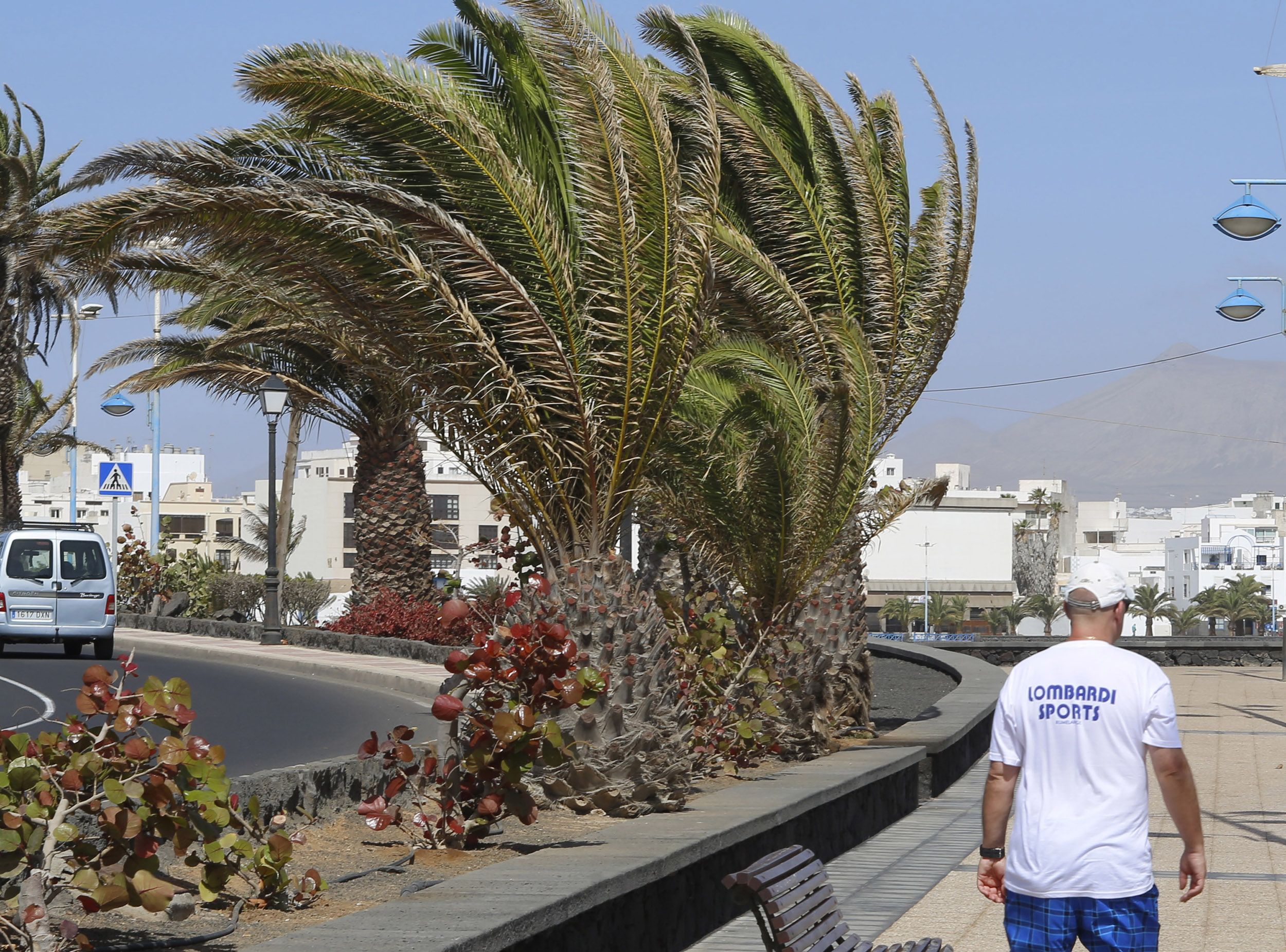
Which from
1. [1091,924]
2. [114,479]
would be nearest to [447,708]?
[1091,924]

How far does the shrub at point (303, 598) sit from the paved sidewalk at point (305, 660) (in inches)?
365

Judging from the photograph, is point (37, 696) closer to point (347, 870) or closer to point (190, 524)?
point (347, 870)

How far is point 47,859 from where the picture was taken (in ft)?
16.6

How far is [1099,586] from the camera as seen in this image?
4734 mm

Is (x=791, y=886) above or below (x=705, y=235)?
below

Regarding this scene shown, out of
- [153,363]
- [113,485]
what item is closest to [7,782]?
[153,363]

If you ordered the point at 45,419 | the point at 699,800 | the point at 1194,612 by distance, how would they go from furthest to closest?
1. the point at 1194,612
2. the point at 45,419
3. the point at 699,800

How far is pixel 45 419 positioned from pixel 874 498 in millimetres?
25224

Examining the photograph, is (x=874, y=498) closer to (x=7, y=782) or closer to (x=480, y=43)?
(x=480, y=43)

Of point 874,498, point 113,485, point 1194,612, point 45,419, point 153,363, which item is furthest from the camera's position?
point 1194,612

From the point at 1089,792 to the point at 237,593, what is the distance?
3240cm

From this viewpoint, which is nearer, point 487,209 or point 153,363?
point 487,209

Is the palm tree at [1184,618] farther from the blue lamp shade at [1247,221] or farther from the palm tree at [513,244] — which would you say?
the palm tree at [513,244]

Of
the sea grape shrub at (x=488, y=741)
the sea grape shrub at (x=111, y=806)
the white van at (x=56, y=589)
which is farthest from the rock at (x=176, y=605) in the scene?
the sea grape shrub at (x=111, y=806)
